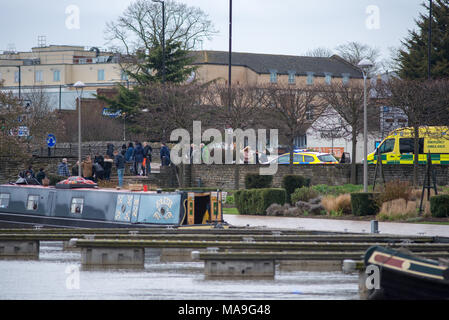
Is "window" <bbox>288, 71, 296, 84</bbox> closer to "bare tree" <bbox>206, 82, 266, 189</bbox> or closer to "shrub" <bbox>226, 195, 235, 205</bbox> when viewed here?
"bare tree" <bbox>206, 82, 266, 189</bbox>

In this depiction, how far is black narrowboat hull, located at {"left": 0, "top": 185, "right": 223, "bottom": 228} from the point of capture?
24312 millimetres

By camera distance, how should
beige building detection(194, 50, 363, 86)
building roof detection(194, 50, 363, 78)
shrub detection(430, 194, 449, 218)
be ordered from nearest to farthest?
shrub detection(430, 194, 449, 218) → beige building detection(194, 50, 363, 86) → building roof detection(194, 50, 363, 78)

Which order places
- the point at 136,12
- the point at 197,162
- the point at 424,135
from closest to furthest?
the point at 424,135
the point at 197,162
the point at 136,12

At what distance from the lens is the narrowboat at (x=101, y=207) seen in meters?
24.3

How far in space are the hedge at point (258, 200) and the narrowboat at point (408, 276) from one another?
1873 centimetres

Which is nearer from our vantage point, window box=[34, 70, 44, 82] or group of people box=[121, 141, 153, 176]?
group of people box=[121, 141, 153, 176]

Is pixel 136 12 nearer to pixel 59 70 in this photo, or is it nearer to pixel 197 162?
pixel 197 162

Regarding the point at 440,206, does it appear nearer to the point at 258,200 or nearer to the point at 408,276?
the point at 258,200

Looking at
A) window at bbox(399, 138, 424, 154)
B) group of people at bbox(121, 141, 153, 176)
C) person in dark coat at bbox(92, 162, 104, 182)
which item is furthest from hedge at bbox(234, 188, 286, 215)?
window at bbox(399, 138, 424, 154)

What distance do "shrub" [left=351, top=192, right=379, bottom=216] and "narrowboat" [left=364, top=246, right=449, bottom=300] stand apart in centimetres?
1569

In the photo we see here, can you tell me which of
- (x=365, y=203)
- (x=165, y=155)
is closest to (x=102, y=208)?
(x=365, y=203)

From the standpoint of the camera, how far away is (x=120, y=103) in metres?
58.8
